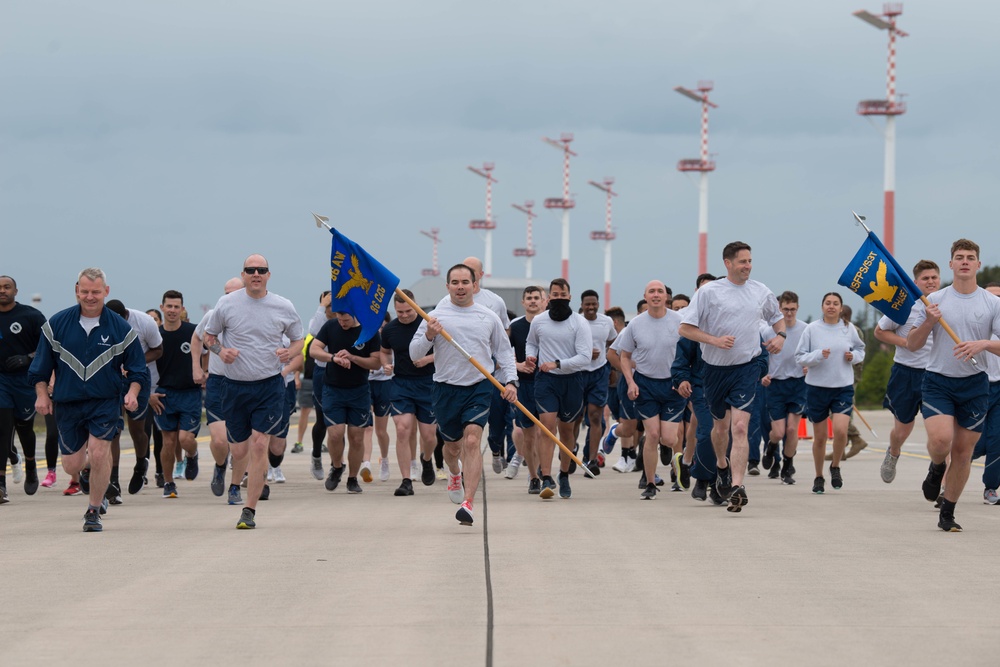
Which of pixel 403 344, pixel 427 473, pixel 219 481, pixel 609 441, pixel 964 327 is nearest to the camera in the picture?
pixel 964 327

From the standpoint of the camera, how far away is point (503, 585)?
319 inches

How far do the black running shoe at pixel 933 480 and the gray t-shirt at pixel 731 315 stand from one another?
1.68 meters

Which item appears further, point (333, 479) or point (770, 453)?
point (770, 453)

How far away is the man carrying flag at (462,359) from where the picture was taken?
1159 cm

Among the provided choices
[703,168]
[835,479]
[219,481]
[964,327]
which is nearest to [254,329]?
[219,481]

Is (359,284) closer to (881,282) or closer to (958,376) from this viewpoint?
(881,282)

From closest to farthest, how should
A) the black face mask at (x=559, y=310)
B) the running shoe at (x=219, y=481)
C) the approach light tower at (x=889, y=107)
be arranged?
1. the running shoe at (x=219, y=481)
2. the black face mask at (x=559, y=310)
3. the approach light tower at (x=889, y=107)

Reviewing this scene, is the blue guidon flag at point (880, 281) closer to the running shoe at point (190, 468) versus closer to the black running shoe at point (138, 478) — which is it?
the black running shoe at point (138, 478)

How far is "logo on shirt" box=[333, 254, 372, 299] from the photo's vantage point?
12609 millimetres

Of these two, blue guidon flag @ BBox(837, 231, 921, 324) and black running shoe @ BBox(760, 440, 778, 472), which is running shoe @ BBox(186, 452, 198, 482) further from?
blue guidon flag @ BBox(837, 231, 921, 324)

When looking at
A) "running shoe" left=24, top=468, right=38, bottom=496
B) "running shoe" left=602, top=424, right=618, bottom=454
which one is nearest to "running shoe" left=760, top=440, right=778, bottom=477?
"running shoe" left=602, top=424, right=618, bottom=454

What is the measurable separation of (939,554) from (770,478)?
7.85m

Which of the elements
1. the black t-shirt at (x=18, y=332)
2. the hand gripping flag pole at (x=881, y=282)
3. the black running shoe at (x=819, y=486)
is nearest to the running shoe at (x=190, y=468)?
the black t-shirt at (x=18, y=332)

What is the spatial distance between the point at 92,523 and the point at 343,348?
4.38 m
